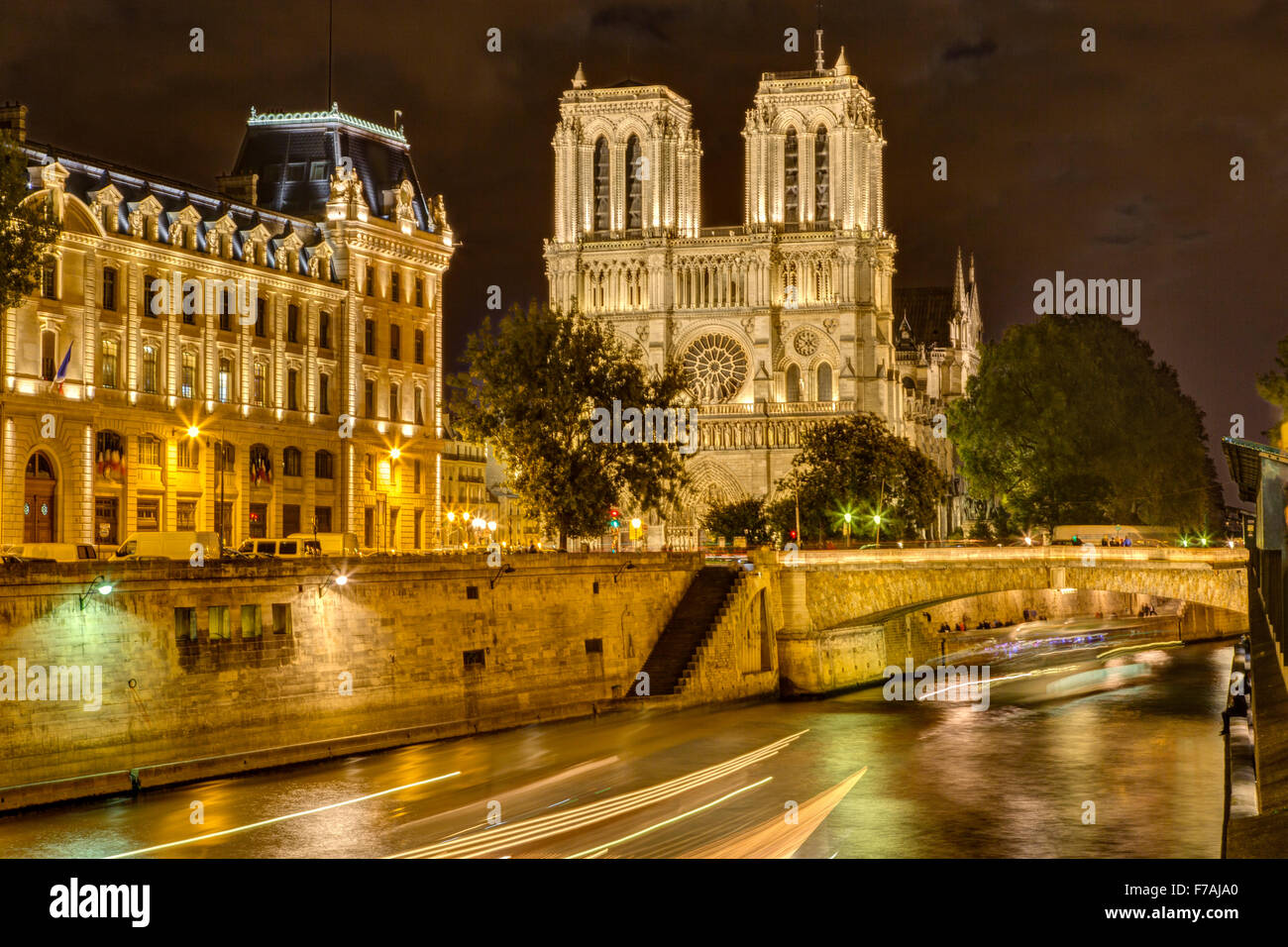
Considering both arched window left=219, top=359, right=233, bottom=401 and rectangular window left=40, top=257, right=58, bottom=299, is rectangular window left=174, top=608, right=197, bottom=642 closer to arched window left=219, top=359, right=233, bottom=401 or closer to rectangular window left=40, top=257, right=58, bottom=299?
rectangular window left=40, top=257, right=58, bottom=299

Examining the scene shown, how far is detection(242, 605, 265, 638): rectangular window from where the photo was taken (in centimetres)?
4350

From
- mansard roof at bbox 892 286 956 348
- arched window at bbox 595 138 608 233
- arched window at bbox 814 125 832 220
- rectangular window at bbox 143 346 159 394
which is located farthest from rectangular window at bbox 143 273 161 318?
mansard roof at bbox 892 286 956 348

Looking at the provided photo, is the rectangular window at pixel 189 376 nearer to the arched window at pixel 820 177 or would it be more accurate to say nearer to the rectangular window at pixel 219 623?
the rectangular window at pixel 219 623

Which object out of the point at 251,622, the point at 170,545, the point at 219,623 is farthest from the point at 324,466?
the point at 219,623

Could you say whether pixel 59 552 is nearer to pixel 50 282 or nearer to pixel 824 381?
pixel 50 282

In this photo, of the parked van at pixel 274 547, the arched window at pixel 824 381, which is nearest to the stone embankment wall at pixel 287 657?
the parked van at pixel 274 547

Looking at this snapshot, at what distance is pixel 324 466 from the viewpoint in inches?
2884

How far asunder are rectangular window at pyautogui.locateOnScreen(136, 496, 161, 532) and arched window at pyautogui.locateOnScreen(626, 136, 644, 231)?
74.0 m

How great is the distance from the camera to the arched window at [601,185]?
437ft

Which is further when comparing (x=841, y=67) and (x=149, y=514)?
(x=841, y=67)

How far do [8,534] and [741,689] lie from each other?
27.6 m

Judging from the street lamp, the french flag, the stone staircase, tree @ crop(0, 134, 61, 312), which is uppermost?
tree @ crop(0, 134, 61, 312)

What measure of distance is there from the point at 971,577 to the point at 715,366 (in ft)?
222

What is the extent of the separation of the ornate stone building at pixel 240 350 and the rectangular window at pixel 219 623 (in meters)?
15.6
